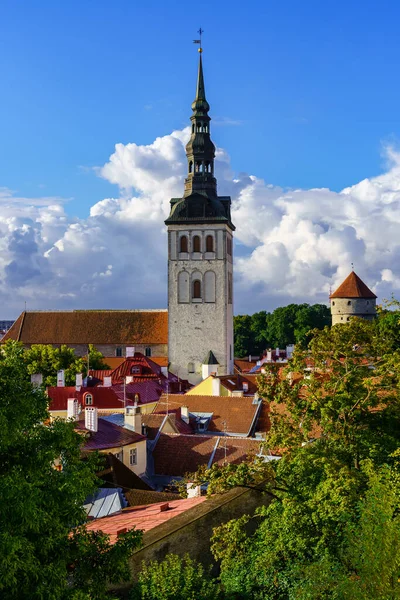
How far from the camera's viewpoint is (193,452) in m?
31.3

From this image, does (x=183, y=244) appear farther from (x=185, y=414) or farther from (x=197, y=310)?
(x=185, y=414)

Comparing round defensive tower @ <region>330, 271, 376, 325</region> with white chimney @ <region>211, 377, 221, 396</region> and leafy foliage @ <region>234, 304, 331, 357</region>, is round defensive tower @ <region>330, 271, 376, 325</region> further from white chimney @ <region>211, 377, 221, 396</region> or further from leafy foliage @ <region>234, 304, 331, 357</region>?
white chimney @ <region>211, 377, 221, 396</region>

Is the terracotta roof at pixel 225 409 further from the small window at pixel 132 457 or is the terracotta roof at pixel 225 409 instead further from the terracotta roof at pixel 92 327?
the terracotta roof at pixel 92 327

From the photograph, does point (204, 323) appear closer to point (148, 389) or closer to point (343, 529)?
point (148, 389)

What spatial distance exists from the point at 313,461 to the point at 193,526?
9.95ft

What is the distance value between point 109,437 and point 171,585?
16.3 m

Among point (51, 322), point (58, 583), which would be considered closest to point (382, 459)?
point (58, 583)

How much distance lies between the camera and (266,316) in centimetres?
11275

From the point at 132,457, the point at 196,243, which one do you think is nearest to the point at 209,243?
the point at 196,243

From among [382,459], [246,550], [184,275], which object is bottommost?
[246,550]

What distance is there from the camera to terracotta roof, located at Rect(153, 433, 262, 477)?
30.4 meters

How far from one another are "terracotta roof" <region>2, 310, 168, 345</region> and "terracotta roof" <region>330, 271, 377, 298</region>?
23816 mm

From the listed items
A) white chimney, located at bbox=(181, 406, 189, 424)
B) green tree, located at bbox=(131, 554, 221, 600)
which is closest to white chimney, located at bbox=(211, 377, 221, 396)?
white chimney, located at bbox=(181, 406, 189, 424)

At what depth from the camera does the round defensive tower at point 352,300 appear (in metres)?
86.4
